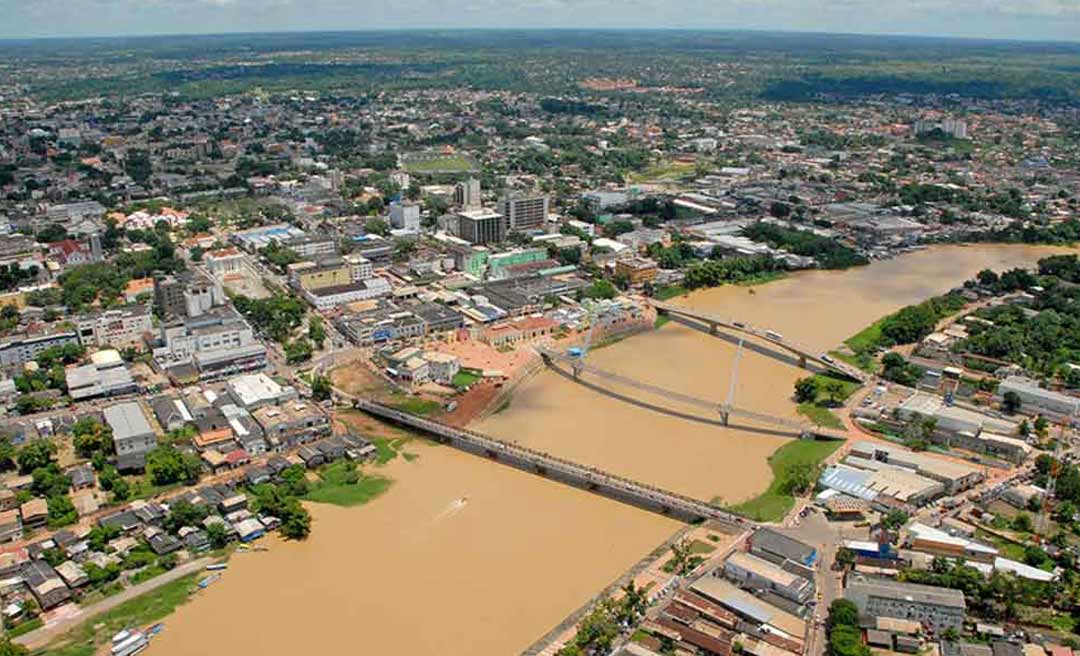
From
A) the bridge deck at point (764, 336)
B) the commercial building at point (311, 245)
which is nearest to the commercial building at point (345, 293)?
the commercial building at point (311, 245)

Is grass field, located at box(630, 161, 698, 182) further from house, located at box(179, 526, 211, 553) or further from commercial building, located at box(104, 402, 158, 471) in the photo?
house, located at box(179, 526, 211, 553)

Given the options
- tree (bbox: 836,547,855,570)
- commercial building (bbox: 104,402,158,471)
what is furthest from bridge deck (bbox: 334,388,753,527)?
commercial building (bbox: 104,402,158,471)

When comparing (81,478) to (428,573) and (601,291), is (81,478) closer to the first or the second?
(428,573)

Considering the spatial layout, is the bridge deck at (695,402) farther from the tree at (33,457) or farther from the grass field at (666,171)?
the grass field at (666,171)

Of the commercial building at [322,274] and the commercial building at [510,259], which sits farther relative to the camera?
the commercial building at [510,259]

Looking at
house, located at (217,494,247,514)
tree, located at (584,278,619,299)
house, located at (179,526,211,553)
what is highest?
house, located at (217,494,247,514)

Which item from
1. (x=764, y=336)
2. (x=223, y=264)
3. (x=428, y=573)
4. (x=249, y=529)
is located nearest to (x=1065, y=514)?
(x=764, y=336)

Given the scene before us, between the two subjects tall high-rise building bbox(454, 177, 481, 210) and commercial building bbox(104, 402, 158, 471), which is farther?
tall high-rise building bbox(454, 177, 481, 210)
